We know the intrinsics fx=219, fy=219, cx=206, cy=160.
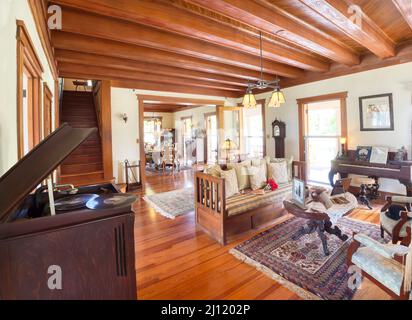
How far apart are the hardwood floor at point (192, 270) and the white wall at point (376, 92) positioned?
170cm

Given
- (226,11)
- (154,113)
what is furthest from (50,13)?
(154,113)

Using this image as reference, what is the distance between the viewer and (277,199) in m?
3.46

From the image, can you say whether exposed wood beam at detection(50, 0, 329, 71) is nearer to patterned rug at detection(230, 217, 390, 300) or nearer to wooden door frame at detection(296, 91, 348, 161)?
wooden door frame at detection(296, 91, 348, 161)

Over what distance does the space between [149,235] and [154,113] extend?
9.53 meters

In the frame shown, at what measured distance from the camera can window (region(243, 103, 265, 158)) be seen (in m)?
7.07

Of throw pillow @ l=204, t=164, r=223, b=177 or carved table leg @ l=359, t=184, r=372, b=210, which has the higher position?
throw pillow @ l=204, t=164, r=223, b=177

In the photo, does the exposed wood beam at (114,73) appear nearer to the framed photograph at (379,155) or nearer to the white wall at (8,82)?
the white wall at (8,82)

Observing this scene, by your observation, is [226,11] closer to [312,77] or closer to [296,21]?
[296,21]

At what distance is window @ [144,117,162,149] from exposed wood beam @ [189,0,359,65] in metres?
9.19

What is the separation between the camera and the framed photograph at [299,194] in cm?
264

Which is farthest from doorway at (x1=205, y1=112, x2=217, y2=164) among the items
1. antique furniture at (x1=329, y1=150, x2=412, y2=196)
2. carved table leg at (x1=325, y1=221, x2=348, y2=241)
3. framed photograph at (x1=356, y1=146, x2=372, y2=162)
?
carved table leg at (x1=325, y1=221, x2=348, y2=241)

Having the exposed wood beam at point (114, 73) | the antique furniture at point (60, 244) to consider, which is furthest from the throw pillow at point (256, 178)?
the exposed wood beam at point (114, 73)
